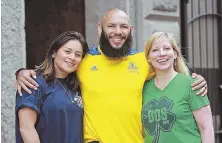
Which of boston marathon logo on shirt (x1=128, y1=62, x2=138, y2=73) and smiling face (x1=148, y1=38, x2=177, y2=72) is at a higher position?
smiling face (x1=148, y1=38, x2=177, y2=72)

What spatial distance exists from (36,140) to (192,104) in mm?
1116

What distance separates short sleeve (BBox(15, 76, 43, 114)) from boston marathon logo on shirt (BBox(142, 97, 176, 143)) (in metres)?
0.76

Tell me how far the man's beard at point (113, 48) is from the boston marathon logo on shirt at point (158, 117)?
46cm

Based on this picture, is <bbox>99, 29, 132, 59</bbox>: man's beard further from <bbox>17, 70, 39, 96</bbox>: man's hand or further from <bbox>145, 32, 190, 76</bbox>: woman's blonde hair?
<bbox>17, 70, 39, 96</bbox>: man's hand

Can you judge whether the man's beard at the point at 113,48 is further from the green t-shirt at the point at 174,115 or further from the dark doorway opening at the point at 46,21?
the dark doorway opening at the point at 46,21

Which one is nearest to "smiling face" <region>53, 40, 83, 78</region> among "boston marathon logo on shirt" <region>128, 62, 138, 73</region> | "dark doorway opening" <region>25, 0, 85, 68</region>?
"boston marathon logo on shirt" <region>128, 62, 138, 73</region>

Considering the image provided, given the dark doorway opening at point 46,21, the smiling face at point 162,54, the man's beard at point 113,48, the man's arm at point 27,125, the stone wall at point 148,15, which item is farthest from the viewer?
the dark doorway opening at point 46,21

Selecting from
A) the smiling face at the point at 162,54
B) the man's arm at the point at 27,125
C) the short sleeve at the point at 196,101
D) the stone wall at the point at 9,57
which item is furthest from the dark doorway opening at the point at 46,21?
the short sleeve at the point at 196,101

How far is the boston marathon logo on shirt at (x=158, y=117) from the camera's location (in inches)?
132

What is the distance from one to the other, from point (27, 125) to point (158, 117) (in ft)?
3.00

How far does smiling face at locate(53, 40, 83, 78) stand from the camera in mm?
3561

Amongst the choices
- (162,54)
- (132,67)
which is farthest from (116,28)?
(162,54)

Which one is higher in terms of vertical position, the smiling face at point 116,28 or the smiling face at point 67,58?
the smiling face at point 116,28

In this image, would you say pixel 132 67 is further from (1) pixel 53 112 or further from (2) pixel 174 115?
(1) pixel 53 112
